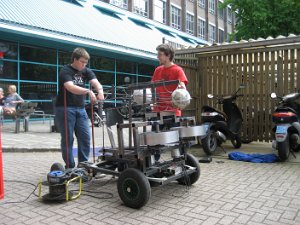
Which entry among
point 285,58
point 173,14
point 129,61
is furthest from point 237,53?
point 173,14

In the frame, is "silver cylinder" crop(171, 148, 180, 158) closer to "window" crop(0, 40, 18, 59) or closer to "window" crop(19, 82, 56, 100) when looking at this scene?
"window" crop(0, 40, 18, 59)

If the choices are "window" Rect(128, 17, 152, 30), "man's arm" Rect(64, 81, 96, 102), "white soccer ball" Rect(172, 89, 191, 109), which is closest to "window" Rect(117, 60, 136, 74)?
"window" Rect(128, 17, 152, 30)

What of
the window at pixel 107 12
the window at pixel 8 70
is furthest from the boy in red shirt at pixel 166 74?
the window at pixel 107 12

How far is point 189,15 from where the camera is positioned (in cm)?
3731

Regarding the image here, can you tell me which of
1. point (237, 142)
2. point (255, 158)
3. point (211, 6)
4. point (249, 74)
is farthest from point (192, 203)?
point (211, 6)

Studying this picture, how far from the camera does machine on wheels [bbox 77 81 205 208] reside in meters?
4.03

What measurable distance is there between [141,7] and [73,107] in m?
25.6

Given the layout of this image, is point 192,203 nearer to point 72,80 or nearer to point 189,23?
point 72,80

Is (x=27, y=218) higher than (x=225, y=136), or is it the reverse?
(x=225, y=136)

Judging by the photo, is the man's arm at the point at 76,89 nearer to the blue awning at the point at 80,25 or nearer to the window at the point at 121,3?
the blue awning at the point at 80,25

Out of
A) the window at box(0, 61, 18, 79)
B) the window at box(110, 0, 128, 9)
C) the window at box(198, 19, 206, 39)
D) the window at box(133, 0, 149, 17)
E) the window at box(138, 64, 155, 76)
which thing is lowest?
the window at box(0, 61, 18, 79)

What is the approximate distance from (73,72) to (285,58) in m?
5.45

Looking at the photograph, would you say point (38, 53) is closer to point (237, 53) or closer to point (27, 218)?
point (237, 53)

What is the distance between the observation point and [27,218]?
3725 millimetres
